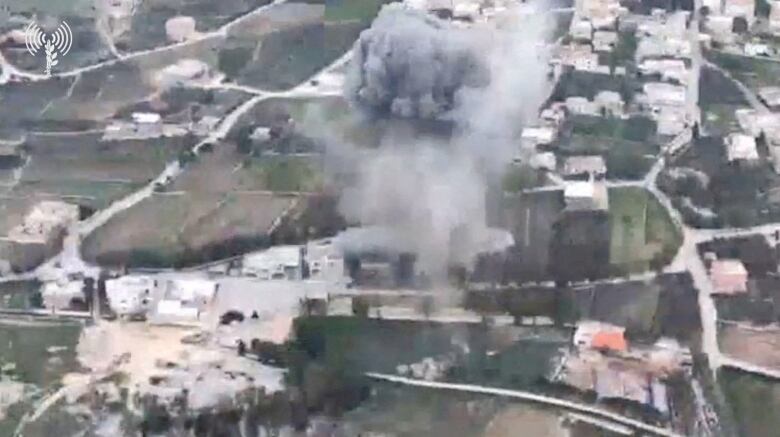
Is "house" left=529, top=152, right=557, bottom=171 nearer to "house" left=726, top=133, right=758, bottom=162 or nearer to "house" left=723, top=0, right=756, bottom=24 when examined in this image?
"house" left=726, top=133, right=758, bottom=162

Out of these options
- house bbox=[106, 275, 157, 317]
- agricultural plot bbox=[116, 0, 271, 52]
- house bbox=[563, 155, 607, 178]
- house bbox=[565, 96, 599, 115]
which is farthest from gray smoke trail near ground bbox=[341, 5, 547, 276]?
agricultural plot bbox=[116, 0, 271, 52]

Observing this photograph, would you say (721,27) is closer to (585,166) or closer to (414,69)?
(585,166)

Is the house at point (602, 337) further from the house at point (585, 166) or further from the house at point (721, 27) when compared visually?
the house at point (721, 27)

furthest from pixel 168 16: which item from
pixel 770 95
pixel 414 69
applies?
pixel 770 95

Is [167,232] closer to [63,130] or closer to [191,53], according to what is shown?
[63,130]

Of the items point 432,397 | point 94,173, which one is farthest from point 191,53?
point 432,397

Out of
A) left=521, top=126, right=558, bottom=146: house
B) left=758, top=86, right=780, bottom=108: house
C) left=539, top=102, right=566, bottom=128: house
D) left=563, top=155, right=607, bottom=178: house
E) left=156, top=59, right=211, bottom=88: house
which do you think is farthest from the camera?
left=156, top=59, right=211, bottom=88: house
